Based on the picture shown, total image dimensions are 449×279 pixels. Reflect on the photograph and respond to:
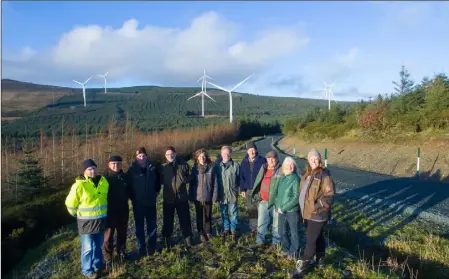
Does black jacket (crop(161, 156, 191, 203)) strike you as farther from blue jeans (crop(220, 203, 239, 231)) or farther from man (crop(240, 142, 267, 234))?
man (crop(240, 142, 267, 234))

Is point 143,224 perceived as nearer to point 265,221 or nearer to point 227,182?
point 227,182

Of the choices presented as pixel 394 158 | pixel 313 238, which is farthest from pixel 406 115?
pixel 313 238

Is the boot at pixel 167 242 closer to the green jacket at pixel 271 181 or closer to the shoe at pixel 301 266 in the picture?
the green jacket at pixel 271 181

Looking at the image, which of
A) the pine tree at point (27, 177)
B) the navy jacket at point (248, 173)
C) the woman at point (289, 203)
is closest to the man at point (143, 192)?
the navy jacket at point (248, 173)

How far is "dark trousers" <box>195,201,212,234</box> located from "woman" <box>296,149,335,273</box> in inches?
81.8

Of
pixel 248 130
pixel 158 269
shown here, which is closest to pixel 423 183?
pixel 158 269

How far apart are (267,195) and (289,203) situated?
2.51 feet

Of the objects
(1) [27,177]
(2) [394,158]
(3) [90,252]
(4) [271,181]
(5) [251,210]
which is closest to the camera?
(3) [90,252]

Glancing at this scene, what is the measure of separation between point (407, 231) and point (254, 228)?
371cm

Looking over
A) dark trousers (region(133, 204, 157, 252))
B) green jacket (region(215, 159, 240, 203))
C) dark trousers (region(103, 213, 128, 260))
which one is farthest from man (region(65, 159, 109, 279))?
green jacket (region(215, 159, 240, 203))

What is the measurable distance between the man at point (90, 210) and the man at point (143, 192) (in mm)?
663

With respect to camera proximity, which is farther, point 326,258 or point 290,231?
point 326,258

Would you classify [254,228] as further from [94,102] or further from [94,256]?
[94,102]

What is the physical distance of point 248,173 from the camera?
756cm
